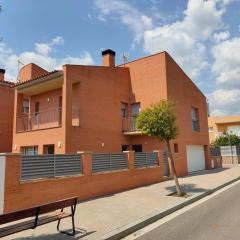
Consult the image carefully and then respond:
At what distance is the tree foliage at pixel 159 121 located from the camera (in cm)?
1210

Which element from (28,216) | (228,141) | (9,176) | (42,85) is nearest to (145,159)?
(42,85)

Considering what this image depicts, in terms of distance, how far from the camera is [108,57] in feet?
70.6

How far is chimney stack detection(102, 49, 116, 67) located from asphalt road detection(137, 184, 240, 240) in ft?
46.1

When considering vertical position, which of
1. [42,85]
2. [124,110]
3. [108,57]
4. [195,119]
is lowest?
[195,119]

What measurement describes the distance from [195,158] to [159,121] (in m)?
12.8

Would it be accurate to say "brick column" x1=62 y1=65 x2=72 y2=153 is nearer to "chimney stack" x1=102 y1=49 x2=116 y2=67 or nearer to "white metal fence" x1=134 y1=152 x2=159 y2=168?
"white metal fence" x1=134 y1=152 x2=159 y2=168

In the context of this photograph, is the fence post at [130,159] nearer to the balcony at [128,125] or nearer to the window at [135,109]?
the balcony at [128,125]

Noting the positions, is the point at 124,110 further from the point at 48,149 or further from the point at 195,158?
the point at 195,158

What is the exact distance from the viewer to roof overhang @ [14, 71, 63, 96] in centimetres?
1634

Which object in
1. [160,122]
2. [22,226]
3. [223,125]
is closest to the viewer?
[22,226]

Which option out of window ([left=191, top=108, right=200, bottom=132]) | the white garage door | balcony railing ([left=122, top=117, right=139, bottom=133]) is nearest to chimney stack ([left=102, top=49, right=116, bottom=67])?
balcony railing ([left=122, top=117, right=139, bottom=133])

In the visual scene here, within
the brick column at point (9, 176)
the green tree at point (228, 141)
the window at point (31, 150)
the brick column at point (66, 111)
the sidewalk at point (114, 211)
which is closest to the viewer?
the sidewalk at point (114, 211)

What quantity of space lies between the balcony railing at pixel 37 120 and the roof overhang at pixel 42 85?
1.53m

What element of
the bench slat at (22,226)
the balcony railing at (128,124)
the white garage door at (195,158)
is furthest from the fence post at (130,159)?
the white garage door at (195,158)
